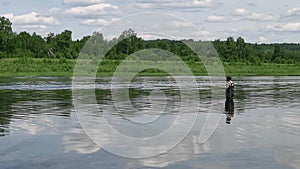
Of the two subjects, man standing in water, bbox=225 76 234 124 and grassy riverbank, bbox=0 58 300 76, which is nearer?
man standing in water, bbox=225 76 234 124

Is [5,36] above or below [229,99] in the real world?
above

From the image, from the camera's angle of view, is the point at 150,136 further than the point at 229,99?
No

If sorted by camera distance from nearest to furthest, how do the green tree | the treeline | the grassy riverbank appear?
1. the grassy riverbank
2. the treeline
3. the green tree

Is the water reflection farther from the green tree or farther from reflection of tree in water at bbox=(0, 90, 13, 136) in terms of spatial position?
the green tree

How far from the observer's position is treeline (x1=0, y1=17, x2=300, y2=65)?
75.5 meters

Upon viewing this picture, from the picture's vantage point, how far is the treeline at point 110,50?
7550cm

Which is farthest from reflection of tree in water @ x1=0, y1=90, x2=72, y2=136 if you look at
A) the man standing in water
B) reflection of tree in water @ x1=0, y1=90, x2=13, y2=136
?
the man standing in water

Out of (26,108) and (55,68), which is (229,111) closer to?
(26,108)

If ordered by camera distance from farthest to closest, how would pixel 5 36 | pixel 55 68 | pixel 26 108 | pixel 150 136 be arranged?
pixel 5 36
pixel 55 68
pixel 26 108
pixel 150 136

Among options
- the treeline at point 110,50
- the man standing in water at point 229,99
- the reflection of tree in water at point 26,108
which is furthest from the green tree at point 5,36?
the man standing in water at point 229,99

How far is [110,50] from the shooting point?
76.7 metres

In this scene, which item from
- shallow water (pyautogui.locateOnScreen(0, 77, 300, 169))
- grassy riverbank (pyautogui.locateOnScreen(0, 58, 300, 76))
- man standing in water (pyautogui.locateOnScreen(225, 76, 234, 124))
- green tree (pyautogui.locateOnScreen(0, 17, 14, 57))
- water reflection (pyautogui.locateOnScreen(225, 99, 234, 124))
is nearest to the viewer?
shallow water (pyautogui.locateOnScreen(0, 77, 300, 169))

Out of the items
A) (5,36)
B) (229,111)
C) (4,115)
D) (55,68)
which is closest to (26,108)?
(4,115)

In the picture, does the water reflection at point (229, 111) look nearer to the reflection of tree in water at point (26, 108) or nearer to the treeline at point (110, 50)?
the reflection of tree in water at point (26, 108)
